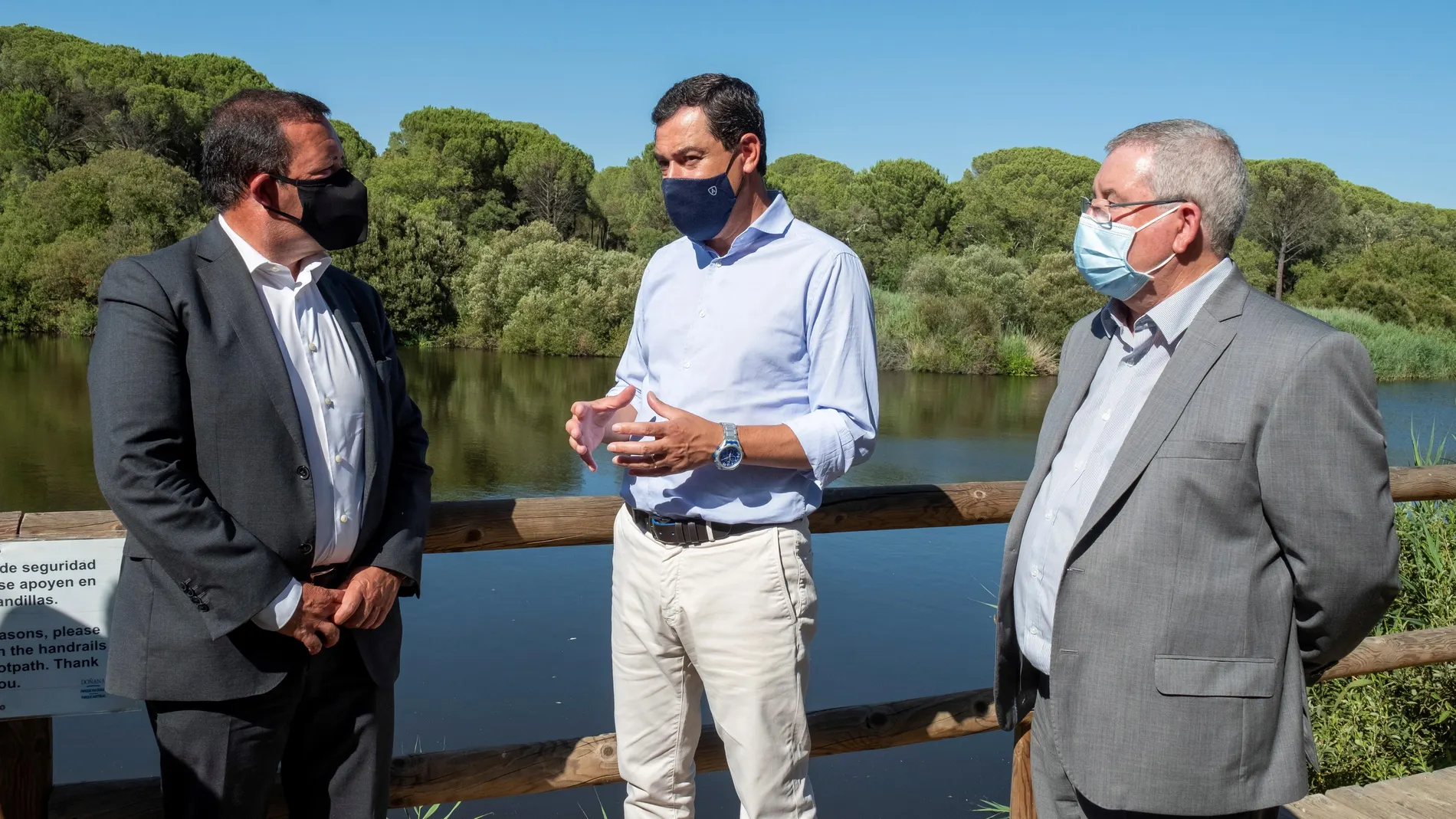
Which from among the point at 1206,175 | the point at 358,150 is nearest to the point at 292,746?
the point at 1206,175

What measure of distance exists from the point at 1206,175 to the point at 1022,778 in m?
1.69

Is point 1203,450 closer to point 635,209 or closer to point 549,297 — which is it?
point 549,297

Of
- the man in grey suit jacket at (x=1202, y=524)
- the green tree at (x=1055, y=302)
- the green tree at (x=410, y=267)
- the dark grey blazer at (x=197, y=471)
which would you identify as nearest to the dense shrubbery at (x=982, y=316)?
the green tree at (x=1055, y=302)

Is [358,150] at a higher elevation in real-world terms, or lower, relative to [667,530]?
higher

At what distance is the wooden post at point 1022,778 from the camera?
287 cm

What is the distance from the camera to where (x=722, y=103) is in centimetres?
232

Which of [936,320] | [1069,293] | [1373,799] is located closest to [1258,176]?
[1069,293]

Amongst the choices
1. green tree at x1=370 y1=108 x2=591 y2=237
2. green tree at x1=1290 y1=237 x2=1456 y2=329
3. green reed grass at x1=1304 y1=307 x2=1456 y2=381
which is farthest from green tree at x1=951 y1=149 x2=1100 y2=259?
green tree at x1=370 y1=108 x2=591 y2=237

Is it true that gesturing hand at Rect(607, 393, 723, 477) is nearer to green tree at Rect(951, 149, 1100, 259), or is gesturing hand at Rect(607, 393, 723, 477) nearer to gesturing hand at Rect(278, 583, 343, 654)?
gesturing hand at Rect(278, 583, 343, 654)

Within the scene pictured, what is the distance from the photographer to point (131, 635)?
1.95 metres

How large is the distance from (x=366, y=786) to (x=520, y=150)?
57.2 m

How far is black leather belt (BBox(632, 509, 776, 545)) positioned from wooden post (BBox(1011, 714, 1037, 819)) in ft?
3.74

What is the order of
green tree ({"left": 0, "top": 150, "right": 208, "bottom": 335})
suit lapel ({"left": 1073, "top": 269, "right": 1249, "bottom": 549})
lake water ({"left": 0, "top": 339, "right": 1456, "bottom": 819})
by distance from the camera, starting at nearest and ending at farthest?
1. suit lapel ({"left": 1073, "top": 269, "right": 1249, "bottom": 549})
2. lake water ({"left": 0, "top": 339, "right": 1456, "bottom": 819})
3. green tree ({"left": 0, "top": 150, "right": 208, "bottom": 335})

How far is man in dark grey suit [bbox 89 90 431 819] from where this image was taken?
6.13 ft
